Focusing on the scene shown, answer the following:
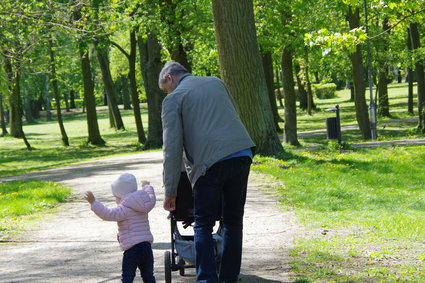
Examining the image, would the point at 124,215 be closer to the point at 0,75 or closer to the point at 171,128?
the point at 171,128

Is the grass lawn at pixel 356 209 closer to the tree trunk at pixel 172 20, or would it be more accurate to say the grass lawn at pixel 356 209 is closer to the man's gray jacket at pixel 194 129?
the man's gray jacket at pixel 194 129

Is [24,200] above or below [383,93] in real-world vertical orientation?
below

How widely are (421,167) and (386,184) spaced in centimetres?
207

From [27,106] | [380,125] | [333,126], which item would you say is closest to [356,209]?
[333,126]

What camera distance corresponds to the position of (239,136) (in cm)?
563

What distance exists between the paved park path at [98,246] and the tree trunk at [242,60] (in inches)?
118

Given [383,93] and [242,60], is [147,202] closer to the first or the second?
[242,60]

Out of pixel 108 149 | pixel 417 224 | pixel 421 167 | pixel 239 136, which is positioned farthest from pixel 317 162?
pixel 108 149

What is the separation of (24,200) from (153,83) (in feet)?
50.0

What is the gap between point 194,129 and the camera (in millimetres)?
5621

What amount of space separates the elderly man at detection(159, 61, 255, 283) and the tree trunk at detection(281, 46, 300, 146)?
19147 mm

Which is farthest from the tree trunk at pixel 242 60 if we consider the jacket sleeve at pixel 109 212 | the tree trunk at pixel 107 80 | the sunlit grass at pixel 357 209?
the tree trunk at pixel 107 80

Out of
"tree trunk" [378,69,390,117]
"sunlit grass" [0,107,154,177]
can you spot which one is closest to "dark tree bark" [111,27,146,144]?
"sunlit grass" [0,107,154,177]

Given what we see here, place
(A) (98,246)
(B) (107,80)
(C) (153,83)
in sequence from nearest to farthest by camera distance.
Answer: (A) (98,246) → (C) (153,83) → (B) (107,80)
